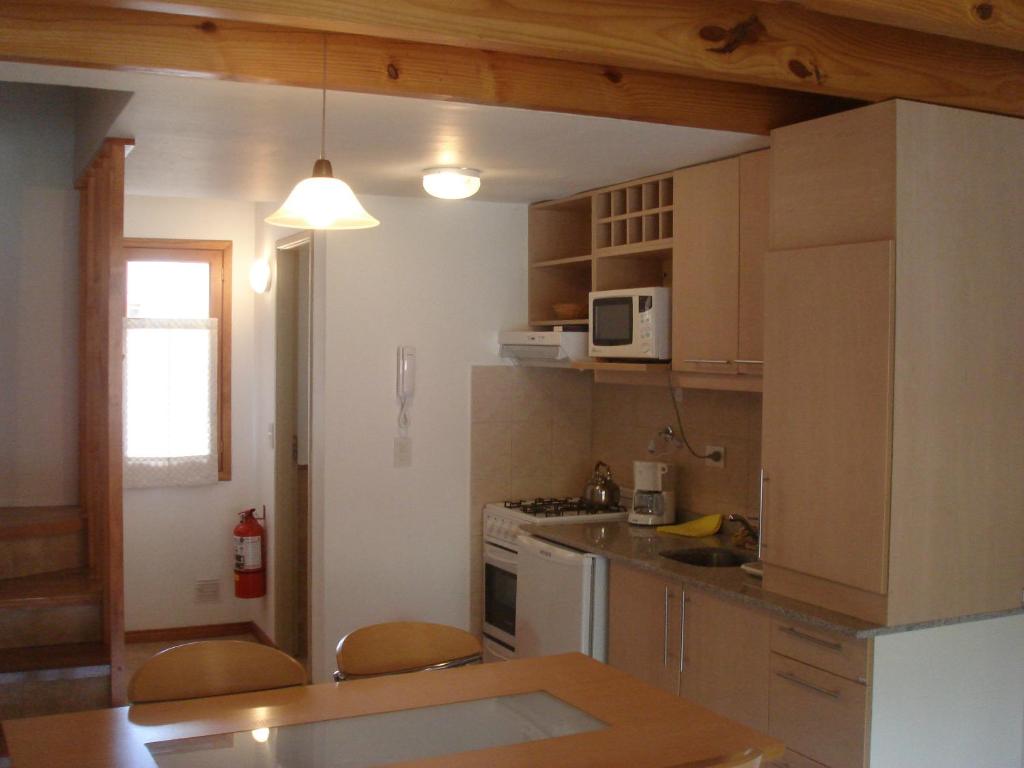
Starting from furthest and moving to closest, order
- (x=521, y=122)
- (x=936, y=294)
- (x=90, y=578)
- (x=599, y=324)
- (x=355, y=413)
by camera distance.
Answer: (x=355, y=413) < (x=599, y=324) < (x=90, y=578) < (x=521, y=122) < (x=936, y=294)

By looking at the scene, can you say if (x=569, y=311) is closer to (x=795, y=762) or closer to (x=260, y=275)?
(x=260, y=275)

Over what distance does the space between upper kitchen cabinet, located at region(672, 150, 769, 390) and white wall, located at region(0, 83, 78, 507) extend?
9.16 feet

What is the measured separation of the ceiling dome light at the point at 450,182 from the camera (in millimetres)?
4324

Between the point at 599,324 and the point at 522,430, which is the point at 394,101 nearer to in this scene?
the point at 599,324

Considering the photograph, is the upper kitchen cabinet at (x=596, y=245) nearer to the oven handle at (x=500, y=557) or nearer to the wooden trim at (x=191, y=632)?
the oven handle at (x=500, y=557)

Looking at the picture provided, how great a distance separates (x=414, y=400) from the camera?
5.25 metres

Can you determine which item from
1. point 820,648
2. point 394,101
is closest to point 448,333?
point 394,101

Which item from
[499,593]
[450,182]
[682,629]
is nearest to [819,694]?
[682,629]

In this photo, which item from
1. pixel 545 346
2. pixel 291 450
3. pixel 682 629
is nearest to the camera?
pixel 682 629

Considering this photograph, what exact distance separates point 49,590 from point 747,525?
2.74 meters

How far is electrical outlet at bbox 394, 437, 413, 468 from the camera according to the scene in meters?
5.22

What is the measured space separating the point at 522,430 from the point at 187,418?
2.21m

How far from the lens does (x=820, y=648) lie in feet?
10.7

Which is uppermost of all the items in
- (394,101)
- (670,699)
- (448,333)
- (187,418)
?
(394,101)
